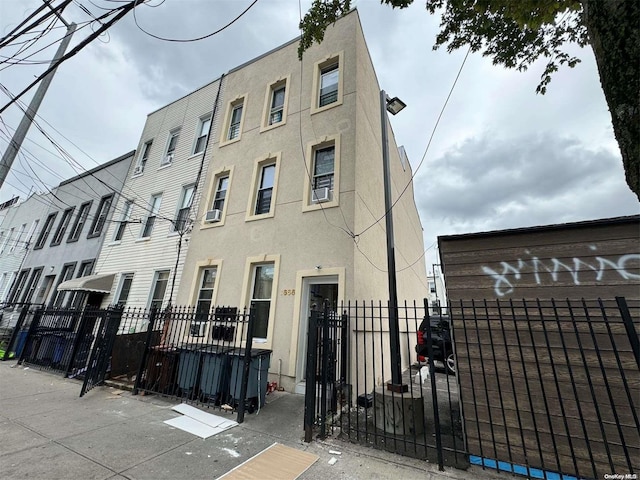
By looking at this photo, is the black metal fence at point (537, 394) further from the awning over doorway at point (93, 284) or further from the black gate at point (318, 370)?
the awning over doorway at point (93, 284)

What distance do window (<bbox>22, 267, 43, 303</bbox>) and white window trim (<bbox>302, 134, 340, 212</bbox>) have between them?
16862 mm

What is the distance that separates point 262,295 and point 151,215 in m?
7.26

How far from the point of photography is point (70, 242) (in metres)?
13.7

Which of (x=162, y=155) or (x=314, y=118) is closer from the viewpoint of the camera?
(x=314, y=118)

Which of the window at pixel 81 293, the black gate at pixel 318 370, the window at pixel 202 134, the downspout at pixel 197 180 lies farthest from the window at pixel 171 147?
the black gate at pixel 318 370

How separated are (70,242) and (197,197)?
9381 mm

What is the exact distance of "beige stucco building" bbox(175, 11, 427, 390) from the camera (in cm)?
657

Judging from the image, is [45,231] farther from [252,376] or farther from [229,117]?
[252,376]

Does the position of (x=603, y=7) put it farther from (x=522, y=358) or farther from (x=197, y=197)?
(x=197, y=197)

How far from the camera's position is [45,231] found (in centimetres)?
1617

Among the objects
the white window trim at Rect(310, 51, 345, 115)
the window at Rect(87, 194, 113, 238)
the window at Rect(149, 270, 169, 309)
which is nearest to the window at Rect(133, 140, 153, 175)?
the window at Rect(87, 194, 113, 238)

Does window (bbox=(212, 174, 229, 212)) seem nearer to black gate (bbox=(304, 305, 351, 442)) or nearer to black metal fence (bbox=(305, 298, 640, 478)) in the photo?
black gate (bbox=(304, 305, 351, 442))

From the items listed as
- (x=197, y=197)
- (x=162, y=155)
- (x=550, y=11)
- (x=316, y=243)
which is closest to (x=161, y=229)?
(x=197, y=197)

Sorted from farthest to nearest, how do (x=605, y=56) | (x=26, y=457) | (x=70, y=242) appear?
(x=70, y=242)
(x=26, y=457)
(x=605, y=56)
